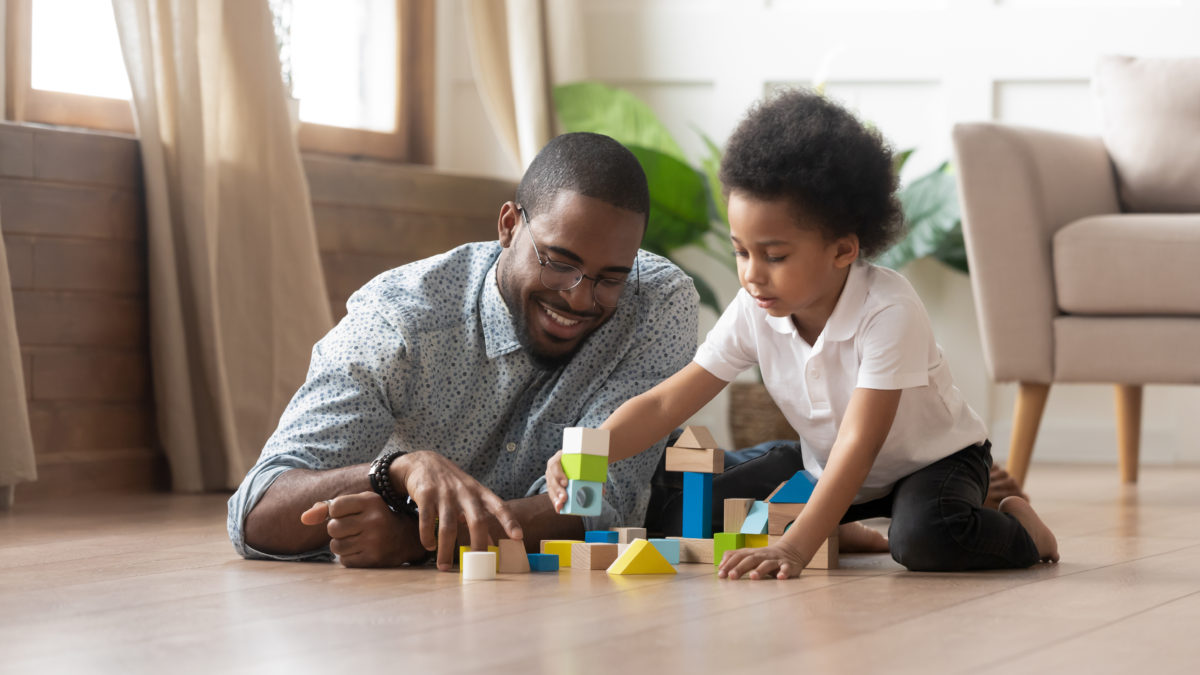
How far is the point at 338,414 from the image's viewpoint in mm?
1695

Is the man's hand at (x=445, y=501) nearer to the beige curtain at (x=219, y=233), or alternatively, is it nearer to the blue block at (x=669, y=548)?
the blue block at (x=669, y=548)

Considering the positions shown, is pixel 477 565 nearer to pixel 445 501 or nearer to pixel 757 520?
pixel 445 501

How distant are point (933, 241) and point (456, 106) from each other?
153 cm

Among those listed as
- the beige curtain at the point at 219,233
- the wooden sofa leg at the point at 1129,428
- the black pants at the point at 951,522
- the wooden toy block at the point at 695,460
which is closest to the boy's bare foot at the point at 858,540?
the black pants at the point at 951,522

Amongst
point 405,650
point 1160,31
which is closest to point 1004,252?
point 1160,31

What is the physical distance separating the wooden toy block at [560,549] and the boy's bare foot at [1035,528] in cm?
59

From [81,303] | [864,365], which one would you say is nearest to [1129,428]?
[864,365]

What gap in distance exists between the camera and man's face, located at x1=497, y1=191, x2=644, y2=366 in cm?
170

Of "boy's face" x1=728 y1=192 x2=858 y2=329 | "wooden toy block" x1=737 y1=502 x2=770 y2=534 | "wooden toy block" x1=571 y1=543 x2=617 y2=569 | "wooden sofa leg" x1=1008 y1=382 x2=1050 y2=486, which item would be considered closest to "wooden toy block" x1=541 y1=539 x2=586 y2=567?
"wooden toy block" x1=571 y1=543 x2=617 y2=569

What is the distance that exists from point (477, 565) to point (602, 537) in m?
0.24

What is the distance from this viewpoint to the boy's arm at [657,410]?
1.71 m

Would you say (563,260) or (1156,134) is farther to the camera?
(1156,134)

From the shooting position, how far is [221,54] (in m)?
2.91

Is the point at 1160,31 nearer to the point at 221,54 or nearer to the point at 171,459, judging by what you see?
the point at 221,54
